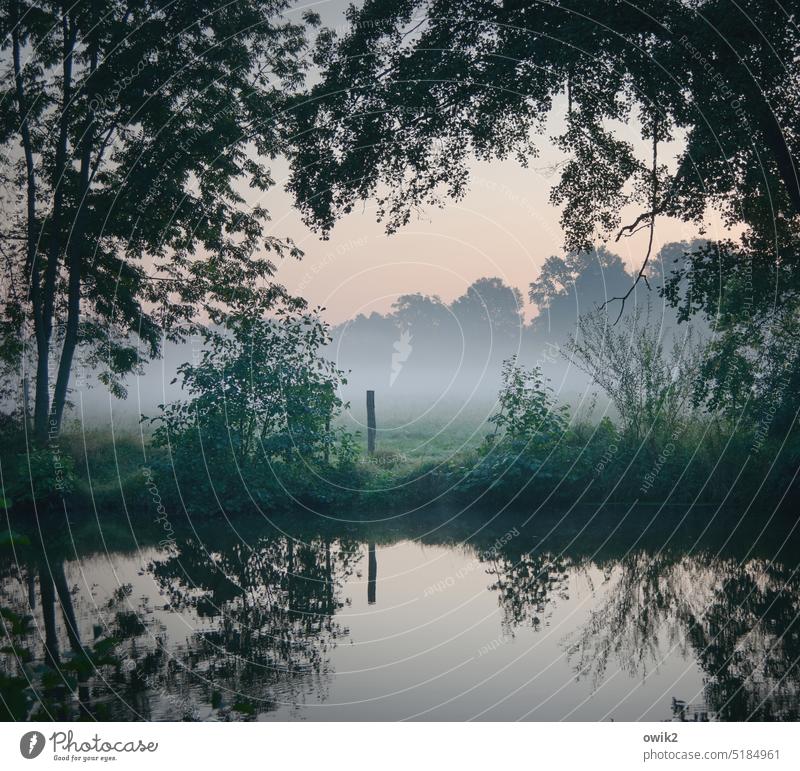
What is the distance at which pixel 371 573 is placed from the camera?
867 cm

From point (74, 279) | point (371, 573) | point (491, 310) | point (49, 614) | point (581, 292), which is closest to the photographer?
point (49, 614)

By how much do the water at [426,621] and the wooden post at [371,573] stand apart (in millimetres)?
25

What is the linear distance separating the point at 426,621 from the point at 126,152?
9949 millimetres

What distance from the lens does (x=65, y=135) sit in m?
12.7

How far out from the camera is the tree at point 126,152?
12203mm

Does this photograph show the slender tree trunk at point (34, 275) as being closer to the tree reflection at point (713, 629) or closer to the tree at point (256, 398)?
the tree at point (256, 398)

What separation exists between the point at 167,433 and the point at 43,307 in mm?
3667

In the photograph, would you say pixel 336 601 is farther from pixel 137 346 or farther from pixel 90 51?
pixel 90 51

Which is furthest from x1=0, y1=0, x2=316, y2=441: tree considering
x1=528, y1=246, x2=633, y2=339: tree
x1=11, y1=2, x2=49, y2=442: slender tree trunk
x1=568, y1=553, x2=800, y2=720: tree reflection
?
x1=528, y1=246, x2=633, y2=339: tree

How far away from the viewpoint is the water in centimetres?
501

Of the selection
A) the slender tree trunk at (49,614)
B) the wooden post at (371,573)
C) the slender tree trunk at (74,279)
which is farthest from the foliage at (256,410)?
the slender tree trunk at (49,614)

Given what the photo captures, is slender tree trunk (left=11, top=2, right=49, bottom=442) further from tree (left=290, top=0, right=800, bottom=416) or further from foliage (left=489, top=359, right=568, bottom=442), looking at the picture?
foliage (left=489, top=359, right=568, bottom=442)

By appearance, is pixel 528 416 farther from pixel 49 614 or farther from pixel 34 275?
pixel 34 275

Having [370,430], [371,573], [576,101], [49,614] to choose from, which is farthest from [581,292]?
[49,614]
